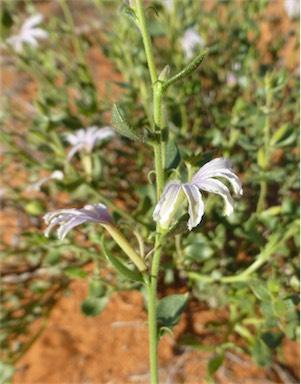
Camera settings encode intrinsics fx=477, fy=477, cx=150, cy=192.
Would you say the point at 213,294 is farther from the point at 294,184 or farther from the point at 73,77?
the point at 73,77

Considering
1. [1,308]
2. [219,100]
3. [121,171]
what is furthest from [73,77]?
[1,308]

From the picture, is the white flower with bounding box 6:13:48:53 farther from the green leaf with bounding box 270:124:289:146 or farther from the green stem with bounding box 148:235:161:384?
the green stem with bounding box 148:235:161:384

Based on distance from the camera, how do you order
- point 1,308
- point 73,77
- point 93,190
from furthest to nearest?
point 73,77
point 1,308
point 93,190

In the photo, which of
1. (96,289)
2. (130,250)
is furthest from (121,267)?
(96,289)

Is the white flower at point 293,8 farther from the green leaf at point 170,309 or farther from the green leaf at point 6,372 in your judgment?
the green leaf at point 6,372

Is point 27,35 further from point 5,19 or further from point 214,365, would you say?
point 214,365
